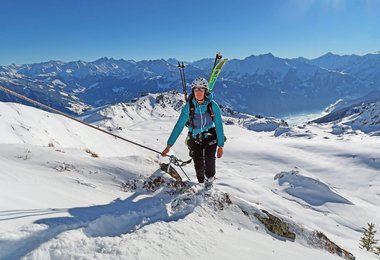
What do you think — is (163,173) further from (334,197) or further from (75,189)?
(334,197)

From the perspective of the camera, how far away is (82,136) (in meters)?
34.6

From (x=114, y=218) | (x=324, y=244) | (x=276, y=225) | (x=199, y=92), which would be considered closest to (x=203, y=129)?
(x=199, y=92)

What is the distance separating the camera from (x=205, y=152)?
10938mm

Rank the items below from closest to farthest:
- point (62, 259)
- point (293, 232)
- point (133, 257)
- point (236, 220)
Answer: point (62, 259), point (133, 257), point (236, 220), point (293, 232)

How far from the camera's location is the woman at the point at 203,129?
34.9ft

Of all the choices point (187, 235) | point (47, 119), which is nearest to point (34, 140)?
point (47, 119)

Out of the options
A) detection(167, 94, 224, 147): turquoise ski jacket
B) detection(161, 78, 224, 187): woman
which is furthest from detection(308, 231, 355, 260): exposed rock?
detection(167, 94, 224, 147): turquoise ski jacket

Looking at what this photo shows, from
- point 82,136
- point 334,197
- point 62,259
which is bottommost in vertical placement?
point 334,197

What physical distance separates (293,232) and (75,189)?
23.2 ft

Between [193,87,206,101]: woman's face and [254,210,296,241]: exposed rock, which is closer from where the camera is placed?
[193,87,206,101]: woman's face

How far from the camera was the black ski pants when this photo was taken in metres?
10.8

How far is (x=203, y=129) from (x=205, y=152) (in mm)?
762

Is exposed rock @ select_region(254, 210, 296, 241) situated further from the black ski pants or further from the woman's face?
the woman's face

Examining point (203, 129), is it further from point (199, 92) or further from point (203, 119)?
point (199, 92)
